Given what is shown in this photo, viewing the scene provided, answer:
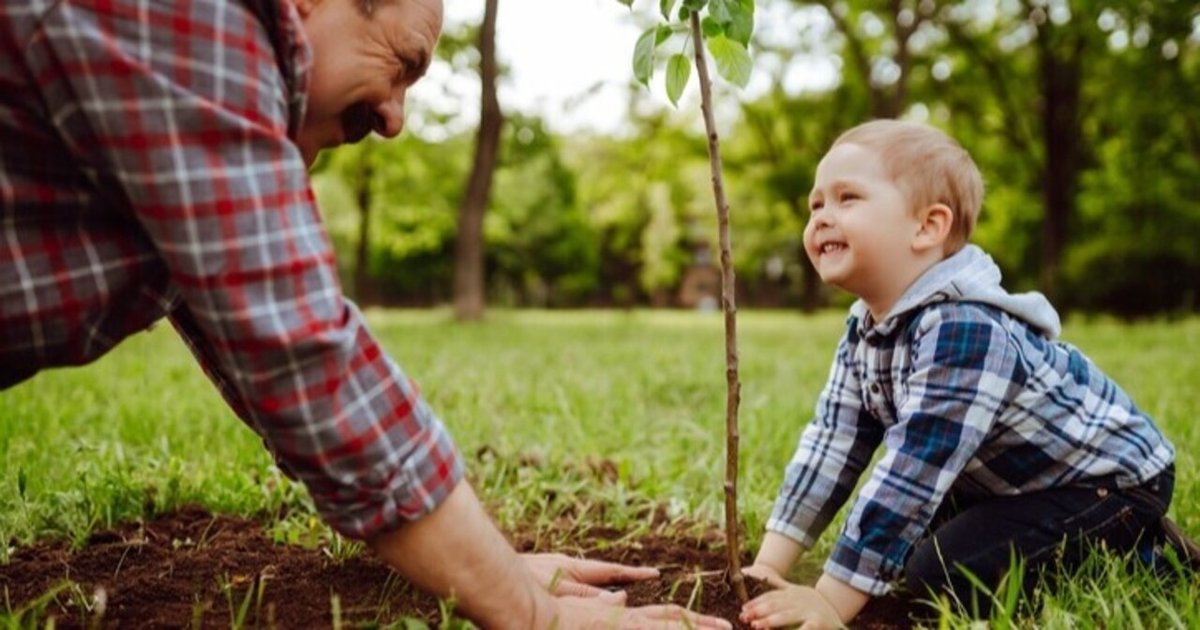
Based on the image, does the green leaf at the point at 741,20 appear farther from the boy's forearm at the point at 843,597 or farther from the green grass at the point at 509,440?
the green grass at the point at 509,440

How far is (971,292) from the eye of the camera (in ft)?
7.09

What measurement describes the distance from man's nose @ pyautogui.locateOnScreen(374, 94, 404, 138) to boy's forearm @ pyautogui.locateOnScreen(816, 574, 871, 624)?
1.28 meters

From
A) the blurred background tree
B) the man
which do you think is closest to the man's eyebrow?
the man

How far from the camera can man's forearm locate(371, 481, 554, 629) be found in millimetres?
1417

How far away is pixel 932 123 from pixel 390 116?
86.5 ft

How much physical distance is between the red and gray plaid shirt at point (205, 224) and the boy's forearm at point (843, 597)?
101 cm

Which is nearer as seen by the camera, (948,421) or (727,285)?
(727,285)

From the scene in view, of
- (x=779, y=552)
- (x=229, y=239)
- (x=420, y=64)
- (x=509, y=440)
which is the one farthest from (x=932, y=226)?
(x=509, y=440)

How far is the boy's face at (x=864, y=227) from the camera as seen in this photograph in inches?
87.5

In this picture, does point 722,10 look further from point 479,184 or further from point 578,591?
point 479,184

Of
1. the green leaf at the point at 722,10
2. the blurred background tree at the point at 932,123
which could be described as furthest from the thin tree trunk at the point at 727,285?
the blurred background tree at the point at 932,123

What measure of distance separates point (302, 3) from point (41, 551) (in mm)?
1527

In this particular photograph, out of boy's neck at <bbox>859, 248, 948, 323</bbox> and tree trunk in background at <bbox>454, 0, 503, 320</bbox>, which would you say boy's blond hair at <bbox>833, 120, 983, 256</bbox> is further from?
tree trunk in background at <bbox>454, 0, 503, 320</bbox>

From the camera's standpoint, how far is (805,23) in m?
22.8
